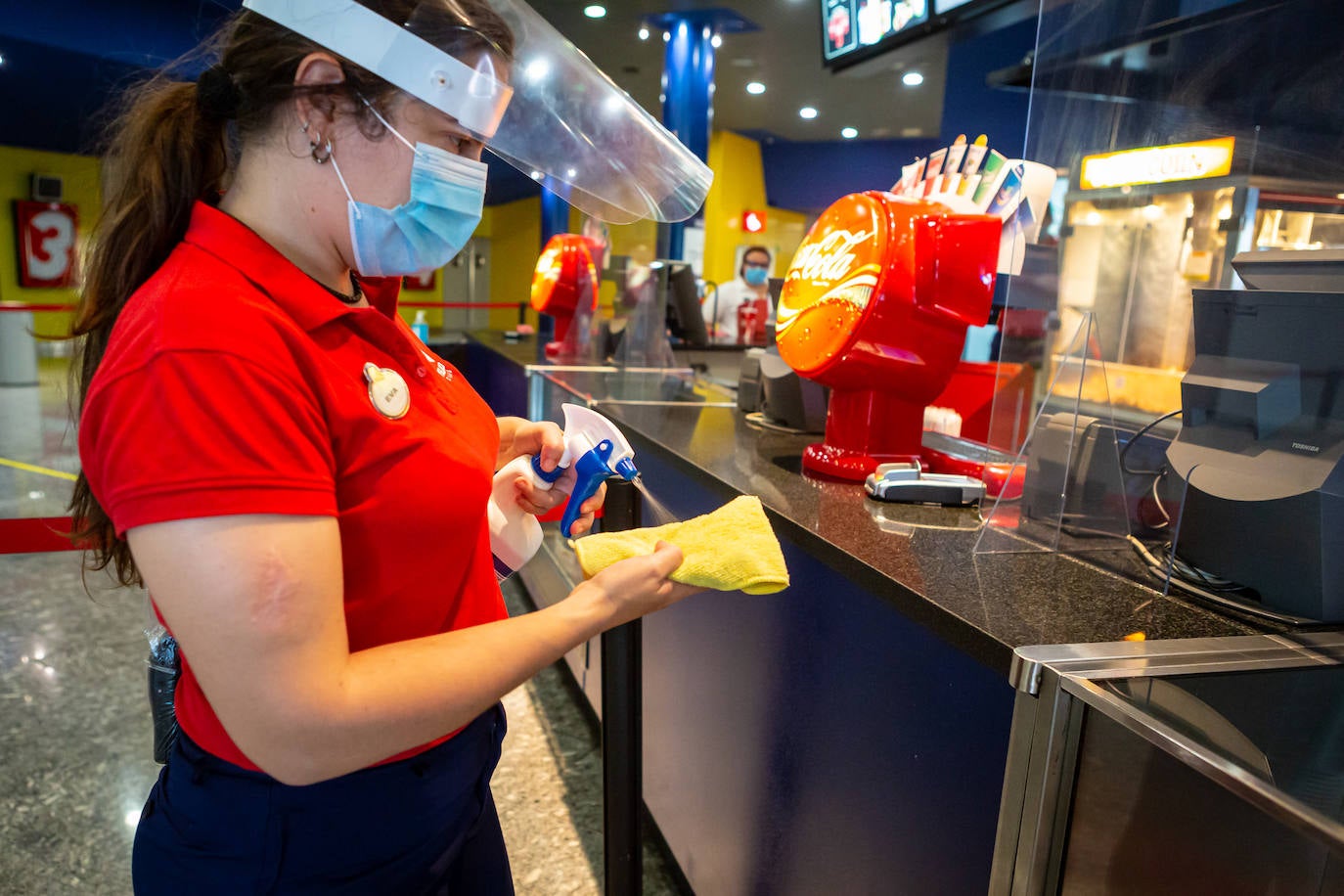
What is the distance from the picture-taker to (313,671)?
2.07 feet

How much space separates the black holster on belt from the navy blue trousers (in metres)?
0.18

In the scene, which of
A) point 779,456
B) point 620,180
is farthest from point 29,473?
point 620,180

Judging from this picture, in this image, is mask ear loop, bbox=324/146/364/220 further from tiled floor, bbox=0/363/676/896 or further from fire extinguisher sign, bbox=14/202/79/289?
fire extinguisher sign, bbox=14/202/79/289

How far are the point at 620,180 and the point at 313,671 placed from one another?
0.74 meters

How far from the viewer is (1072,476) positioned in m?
1.27

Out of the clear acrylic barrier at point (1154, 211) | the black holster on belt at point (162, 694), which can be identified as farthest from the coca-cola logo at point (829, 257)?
the black holster on belt at point (162, 694)

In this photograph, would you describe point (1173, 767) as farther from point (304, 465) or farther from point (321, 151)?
point (321, 151)

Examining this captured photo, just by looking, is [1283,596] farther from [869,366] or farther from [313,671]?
[313,671]

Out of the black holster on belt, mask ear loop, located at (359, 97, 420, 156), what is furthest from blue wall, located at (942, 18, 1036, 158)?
the black holster on belt

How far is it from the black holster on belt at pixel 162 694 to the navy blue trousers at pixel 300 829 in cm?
18

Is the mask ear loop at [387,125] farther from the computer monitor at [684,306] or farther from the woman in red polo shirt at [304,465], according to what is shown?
the computer monitor at [684,306]

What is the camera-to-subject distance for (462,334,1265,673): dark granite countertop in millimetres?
968

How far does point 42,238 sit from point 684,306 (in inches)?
478

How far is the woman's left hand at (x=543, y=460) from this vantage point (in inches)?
46.9
